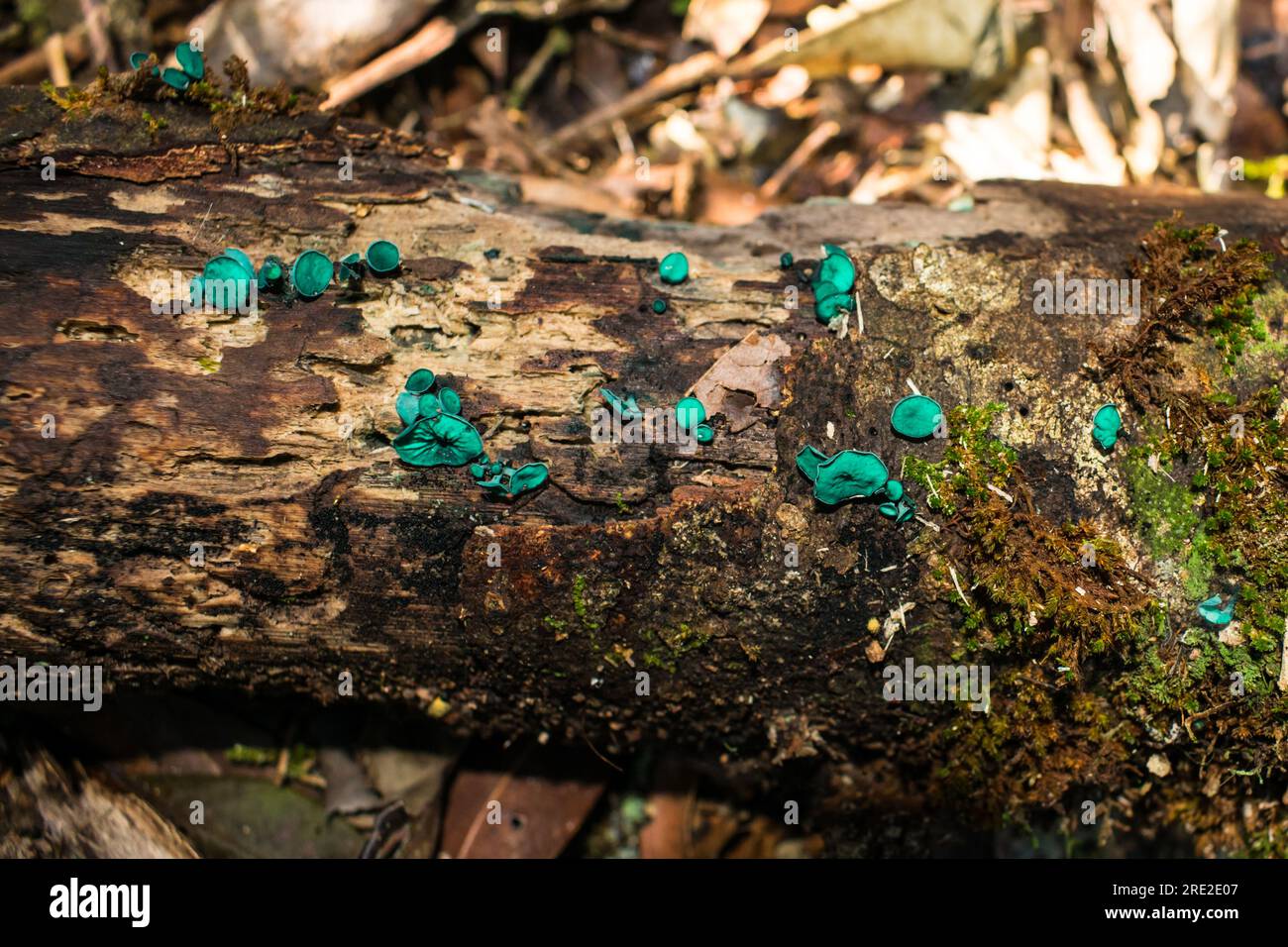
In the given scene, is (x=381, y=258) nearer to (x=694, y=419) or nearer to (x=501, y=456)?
(x=501, y=456)

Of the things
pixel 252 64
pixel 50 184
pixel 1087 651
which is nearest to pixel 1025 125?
pixel 1087 651

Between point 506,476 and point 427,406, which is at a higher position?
point 427,406

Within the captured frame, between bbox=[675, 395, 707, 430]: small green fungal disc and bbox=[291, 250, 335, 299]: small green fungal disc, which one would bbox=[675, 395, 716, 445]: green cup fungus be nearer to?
bbox=[675, 395, 707, 430]: small green fungal disc

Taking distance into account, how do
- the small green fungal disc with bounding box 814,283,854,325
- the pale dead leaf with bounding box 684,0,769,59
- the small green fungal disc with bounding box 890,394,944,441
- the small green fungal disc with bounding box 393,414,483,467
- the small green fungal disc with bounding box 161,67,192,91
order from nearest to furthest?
the small green fungal disc with bounding box 393,414,483,467 < the small green fungal disc with bounding box 890,394,944,441 < the small green fungal disc with bounding box 814,283,854,325 < the small green fungal disc with bounding box 161,67,192,91 < the pale dead leaf with bounding box 684,0,769,59

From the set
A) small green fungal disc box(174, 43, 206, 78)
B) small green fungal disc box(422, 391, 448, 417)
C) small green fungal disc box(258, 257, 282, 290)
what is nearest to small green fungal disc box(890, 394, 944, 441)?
small green fungal disc box(422, 391, 448, 417)

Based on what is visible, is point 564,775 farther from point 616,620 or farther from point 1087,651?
point 1087,651

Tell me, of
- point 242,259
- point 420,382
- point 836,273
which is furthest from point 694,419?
point 242,259

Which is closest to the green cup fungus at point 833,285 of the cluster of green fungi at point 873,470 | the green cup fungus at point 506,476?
the cluster of green fungi at point 873,470
